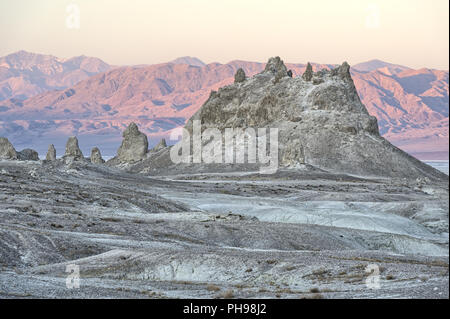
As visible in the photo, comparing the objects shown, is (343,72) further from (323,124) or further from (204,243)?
(204,243)

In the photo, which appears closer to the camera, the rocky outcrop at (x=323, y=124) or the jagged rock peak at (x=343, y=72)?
the rocky outcrop at (x=323, y=124)

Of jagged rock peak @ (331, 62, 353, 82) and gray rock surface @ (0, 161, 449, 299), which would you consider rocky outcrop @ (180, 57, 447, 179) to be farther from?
gray rock surface @ (0, 161, 449, 299)

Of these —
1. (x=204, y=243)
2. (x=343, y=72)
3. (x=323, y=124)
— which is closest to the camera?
(x=204, y=243)

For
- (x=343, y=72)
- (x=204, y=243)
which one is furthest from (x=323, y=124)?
(x=204, y=243)

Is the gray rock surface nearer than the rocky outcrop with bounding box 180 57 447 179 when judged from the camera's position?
Yes

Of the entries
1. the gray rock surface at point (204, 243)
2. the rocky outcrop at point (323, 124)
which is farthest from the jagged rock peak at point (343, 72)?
the gray rock surface at point (204, 243)

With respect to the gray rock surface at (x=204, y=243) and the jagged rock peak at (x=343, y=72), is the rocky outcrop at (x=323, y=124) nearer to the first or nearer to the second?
the jagged rock peak at (x=343, y=72)

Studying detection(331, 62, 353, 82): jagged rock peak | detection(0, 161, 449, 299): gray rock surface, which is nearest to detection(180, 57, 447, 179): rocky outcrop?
detection(331, 62, 353, 82): jagged rock peak

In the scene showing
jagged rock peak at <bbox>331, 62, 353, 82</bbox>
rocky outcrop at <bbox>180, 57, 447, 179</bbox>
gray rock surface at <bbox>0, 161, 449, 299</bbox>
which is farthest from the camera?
jagged rock peak at <bbox>331, 62, 353, 82</bbox>

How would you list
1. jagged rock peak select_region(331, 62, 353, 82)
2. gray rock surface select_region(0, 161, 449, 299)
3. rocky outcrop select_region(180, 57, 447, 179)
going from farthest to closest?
jagged rock peak select_region(331, 62, 353, 82) → rocky outcrop select_region(180, 57, 447, 179) → gray rock surface select_region(0, 161, 449, 299)

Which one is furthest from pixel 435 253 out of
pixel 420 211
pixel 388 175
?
pixel 388 175

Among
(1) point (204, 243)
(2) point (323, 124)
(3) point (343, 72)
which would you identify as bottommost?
(1) point (204, 243)
